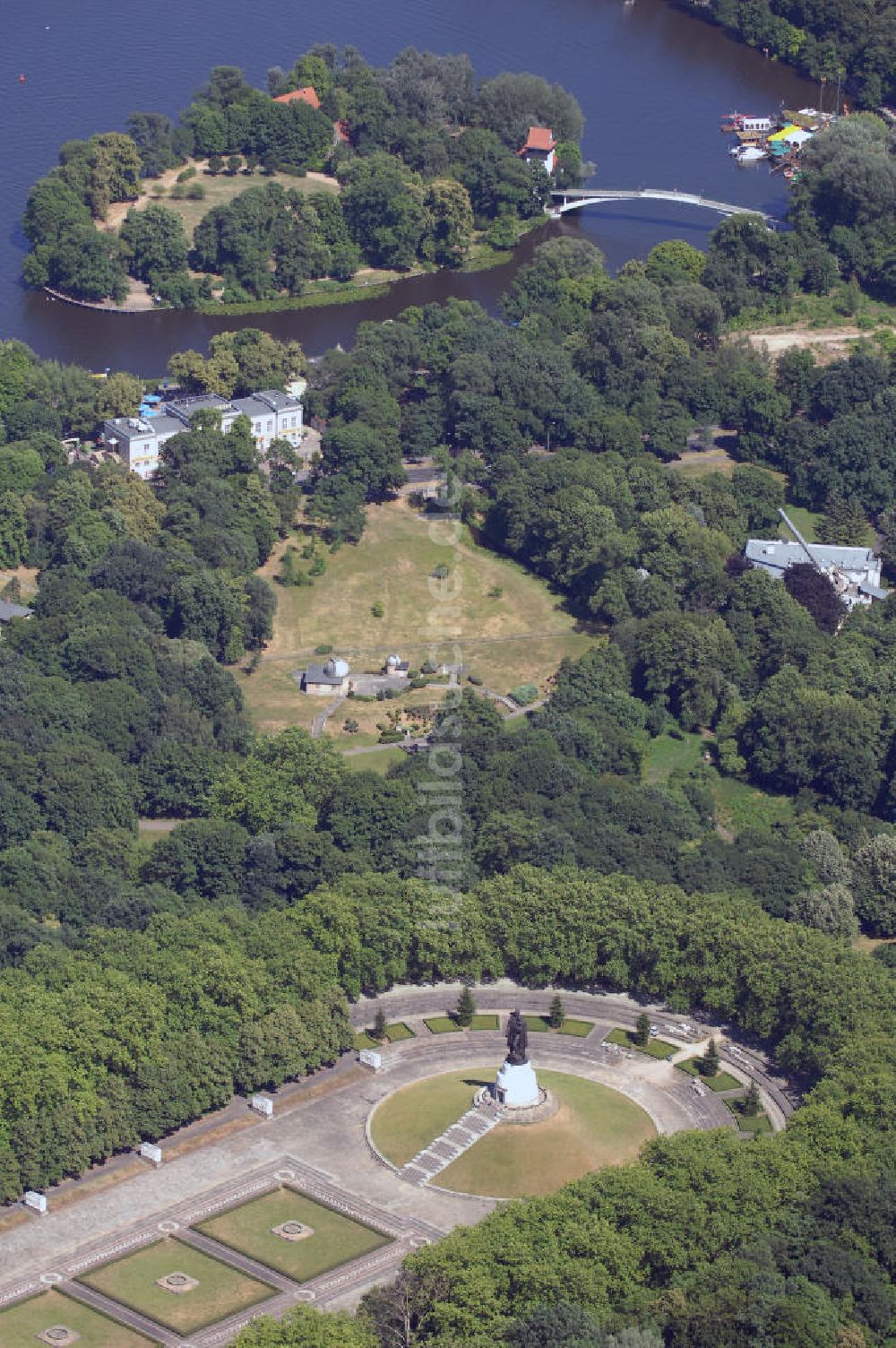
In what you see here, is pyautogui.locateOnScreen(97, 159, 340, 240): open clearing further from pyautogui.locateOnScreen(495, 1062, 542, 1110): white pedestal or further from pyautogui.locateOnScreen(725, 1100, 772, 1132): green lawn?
pyautogui.locateOnScreen(725, 1100, 772, 1132): green lawn

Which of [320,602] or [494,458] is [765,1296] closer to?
[320,602]

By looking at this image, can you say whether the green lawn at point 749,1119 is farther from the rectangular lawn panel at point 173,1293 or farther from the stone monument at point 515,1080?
the rectangular lawn panel at point 173,1293

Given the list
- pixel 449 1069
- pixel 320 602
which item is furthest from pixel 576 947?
pixel 320 602

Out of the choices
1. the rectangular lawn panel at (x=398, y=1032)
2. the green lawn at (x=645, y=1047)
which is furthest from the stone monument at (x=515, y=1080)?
the green lawn at (x=645, y=1047)

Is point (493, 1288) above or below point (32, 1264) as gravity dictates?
above

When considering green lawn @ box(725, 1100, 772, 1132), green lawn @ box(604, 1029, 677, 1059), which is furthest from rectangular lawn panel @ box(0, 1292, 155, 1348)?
green lawn @ box(604, 1029, 677, 1059)

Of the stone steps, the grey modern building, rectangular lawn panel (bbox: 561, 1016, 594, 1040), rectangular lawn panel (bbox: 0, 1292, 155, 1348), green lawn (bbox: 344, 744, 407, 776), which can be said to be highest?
the grey modern building

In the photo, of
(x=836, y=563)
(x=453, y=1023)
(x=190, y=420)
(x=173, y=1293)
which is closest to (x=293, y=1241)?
(x=173, y=1293)
